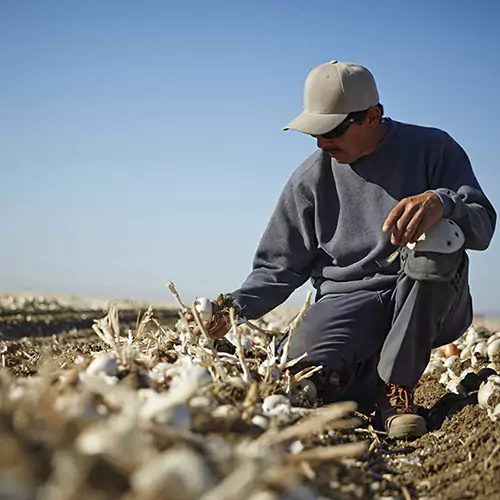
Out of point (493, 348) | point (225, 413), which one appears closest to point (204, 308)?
point (225, 413)

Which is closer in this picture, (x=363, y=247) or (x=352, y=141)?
(x=352, y=141)

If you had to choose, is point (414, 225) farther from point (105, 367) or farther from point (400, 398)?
point (105, 367)

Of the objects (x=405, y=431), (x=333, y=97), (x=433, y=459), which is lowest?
(x=405, y=431)

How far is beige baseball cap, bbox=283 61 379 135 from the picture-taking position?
332 centimetres

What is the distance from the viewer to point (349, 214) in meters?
3.61

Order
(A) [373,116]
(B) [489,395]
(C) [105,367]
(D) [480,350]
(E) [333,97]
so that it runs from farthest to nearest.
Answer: (D) [480,350]
(A) [373,116]
(E) [333,97]
(B) [489,395]
(C) [105,367]

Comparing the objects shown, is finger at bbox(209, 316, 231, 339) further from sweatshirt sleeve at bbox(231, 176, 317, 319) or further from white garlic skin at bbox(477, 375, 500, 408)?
white garlic skin at bbox(477, 375, 500, 408)

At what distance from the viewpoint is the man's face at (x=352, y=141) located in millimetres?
3400

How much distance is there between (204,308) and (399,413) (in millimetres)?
895

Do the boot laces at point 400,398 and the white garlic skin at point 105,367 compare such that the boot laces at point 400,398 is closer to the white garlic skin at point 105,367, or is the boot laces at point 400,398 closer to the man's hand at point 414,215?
the man's hand at point 414,215

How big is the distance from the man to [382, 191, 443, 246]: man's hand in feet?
0.15

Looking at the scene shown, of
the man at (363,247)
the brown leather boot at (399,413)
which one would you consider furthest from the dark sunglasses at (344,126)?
the brown leather boot at (399,413)

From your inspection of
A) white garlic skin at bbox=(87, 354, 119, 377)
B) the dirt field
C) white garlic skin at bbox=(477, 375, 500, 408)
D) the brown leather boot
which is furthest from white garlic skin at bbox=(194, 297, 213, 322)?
white garlic skin at bbox=(477, 375, 500, 408)

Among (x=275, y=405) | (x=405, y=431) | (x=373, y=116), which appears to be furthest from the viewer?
(x=373, y=116)
